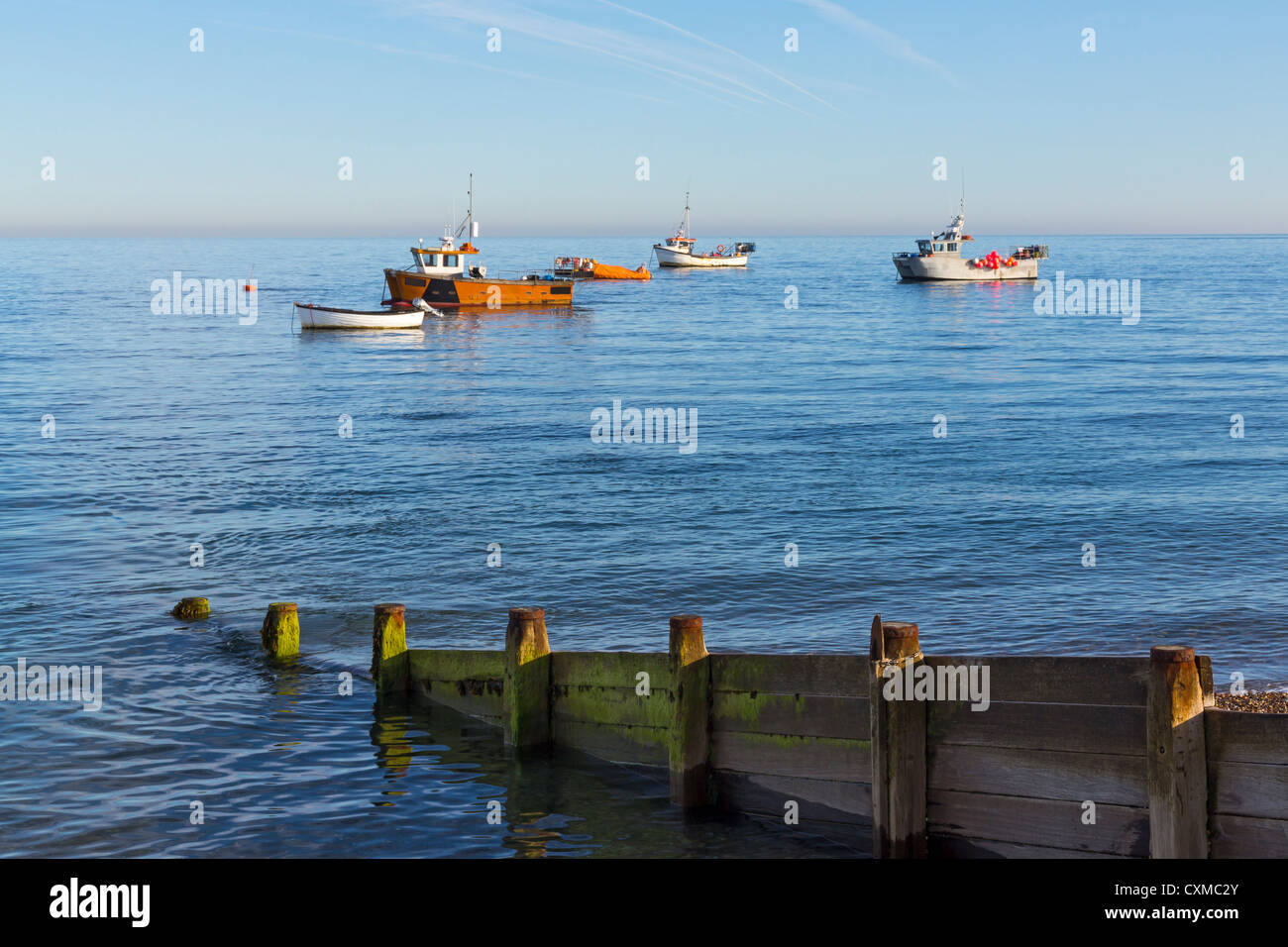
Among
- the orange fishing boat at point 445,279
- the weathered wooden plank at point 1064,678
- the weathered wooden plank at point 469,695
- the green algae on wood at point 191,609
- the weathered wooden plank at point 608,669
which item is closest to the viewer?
the weathered wooden plank at point 1064,678

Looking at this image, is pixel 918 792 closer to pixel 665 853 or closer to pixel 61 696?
pixel 665 853

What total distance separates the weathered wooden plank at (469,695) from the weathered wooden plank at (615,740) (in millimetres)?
1080

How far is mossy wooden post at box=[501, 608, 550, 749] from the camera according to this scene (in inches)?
460

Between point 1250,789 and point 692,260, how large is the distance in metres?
175

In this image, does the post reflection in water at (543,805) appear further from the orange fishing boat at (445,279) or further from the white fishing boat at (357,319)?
the orange fishing boat at (445,279)

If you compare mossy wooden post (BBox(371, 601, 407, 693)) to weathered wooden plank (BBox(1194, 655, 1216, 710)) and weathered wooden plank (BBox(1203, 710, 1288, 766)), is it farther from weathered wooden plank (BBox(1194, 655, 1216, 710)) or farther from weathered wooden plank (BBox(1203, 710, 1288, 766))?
weathered wooden plank (BBox(1203, 710, 1288, 766))

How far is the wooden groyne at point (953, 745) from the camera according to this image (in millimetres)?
7570

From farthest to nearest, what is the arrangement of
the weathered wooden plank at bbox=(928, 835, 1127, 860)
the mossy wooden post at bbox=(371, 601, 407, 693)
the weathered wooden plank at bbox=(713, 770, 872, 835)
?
the mossy wooden post at bbox=(371, 601, 407, 693) < the weathered wooden plank at bbox=(713, 770, 872, 835) < the weathered wooden plank at bbox=(928, 835, 1127, 860)

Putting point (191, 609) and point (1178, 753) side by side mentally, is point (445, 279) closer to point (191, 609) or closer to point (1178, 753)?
point (191, 609)

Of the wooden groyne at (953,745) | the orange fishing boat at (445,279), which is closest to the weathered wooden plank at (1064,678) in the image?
the wooden groyne at (953,745)

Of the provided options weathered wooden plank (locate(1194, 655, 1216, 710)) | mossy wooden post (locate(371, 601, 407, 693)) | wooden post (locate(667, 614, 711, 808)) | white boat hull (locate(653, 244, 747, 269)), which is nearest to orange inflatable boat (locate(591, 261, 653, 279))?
white boat hull (locate(653, 244, 747, 269))

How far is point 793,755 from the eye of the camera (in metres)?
9.72

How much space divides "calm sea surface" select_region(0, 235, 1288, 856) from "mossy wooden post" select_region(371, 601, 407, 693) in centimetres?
36
